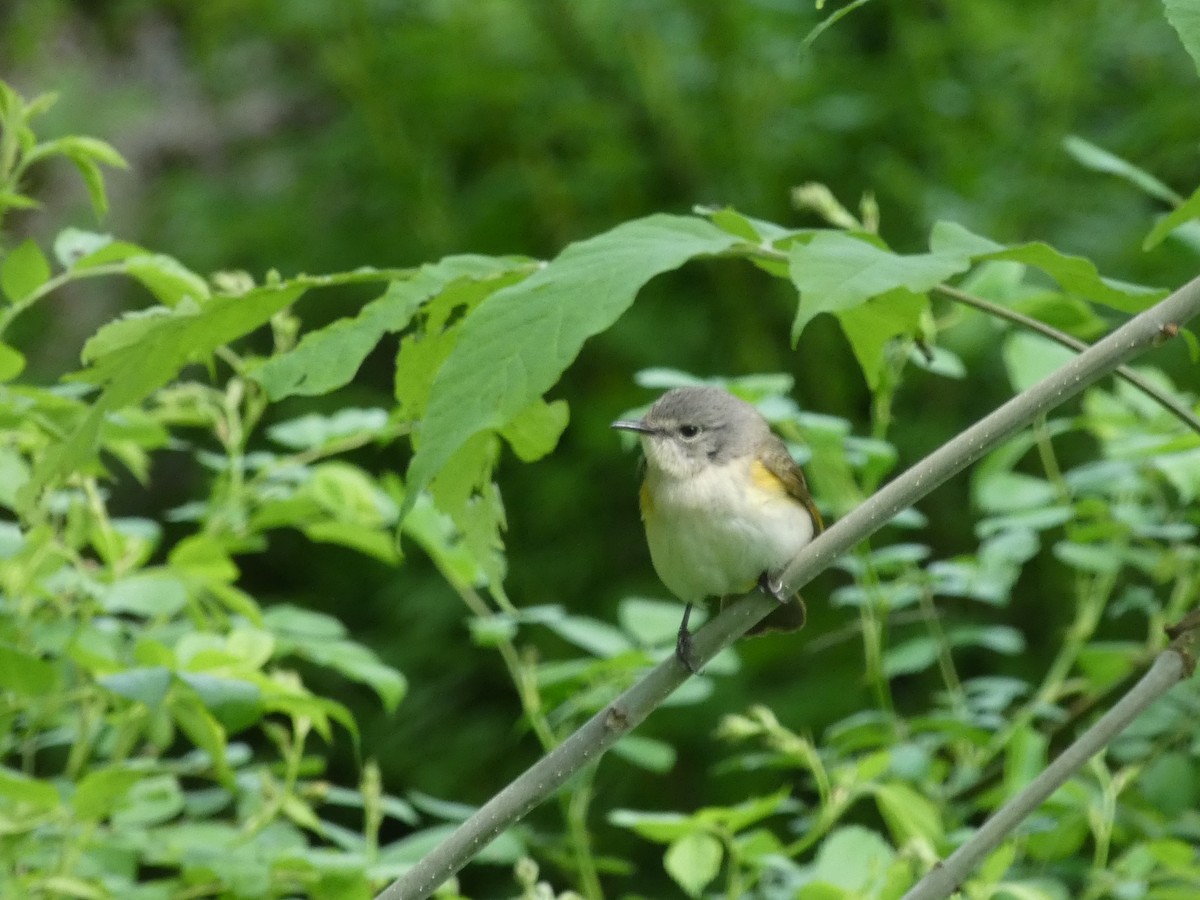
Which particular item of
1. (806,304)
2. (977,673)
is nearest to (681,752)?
(977,673)

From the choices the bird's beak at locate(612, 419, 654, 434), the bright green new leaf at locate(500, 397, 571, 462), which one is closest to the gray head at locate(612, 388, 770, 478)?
the bird's beak at locate(612, 419, 654, 434)

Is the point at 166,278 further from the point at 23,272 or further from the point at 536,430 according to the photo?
the point at 536,430

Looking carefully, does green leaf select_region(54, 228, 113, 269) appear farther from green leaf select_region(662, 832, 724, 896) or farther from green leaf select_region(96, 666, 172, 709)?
green leaf select_region(662, 832, 724, 896)

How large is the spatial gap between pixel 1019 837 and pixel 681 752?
1.81 metres

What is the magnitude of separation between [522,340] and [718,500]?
106 cm

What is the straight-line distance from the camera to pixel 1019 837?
2.23 m

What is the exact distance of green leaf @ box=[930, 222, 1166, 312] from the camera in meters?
1.37

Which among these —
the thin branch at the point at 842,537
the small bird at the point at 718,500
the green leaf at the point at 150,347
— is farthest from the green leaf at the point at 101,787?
the small bird at the point at 718,500

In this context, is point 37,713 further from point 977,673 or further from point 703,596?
point 977,673

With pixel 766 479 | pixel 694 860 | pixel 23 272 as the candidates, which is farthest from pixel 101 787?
pixel 766 479

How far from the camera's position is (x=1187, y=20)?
1.25 m

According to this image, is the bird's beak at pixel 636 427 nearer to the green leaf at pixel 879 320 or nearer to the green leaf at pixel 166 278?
the green leaf at pixel 166 278

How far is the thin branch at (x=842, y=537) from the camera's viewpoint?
1.27m

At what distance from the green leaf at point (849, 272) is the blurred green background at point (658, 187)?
2341 millimetres
